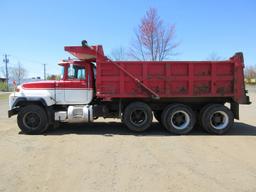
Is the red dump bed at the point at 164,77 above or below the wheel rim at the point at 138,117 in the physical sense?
above

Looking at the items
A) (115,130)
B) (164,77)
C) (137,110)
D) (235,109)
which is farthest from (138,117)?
(235,109)

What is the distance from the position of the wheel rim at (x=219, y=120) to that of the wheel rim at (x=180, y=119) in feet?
3.03

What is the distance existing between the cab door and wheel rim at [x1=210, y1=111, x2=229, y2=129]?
15.0 feet

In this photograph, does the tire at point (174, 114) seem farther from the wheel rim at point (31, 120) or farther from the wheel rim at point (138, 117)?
the wheel rim at point (31, 120)

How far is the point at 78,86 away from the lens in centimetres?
1112

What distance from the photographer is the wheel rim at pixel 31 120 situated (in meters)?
10.8

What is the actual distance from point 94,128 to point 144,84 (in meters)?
2.88

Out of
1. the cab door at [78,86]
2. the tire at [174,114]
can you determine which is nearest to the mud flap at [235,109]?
the tire at [174,114]

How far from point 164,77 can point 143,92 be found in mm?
922

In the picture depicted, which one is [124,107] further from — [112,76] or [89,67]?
[89,67]
